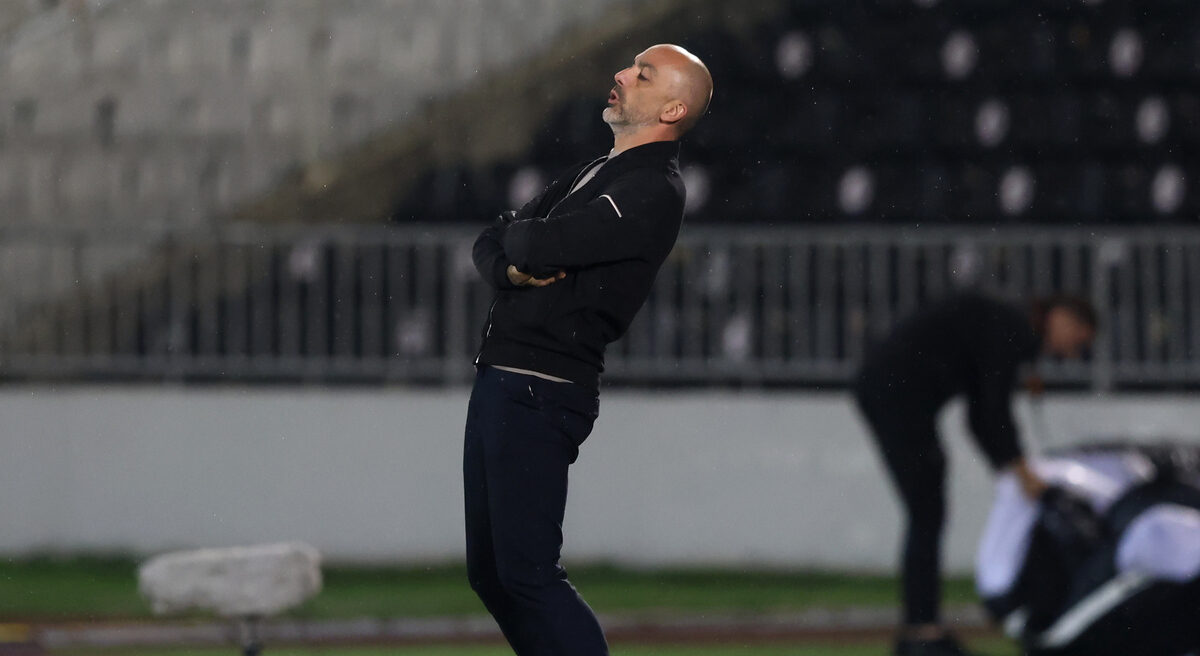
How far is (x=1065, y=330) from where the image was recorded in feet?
23.4

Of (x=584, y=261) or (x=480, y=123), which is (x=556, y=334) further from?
(x=480, y=123)

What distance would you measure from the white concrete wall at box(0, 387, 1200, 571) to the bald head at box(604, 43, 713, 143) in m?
5.71

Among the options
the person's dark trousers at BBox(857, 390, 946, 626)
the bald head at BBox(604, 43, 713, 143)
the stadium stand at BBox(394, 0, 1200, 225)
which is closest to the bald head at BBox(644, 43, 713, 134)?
the bald head at BBox(604, 43, 713, 143)

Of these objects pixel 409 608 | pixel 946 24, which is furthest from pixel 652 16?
pixel 409 608

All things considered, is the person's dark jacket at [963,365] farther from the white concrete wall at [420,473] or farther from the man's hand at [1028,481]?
the white concrete wall at [420,473]

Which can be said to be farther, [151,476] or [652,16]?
[652,16]

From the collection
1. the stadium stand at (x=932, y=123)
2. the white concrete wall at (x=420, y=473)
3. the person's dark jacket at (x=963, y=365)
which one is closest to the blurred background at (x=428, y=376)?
the white concrete wall at (x=420, y=473)

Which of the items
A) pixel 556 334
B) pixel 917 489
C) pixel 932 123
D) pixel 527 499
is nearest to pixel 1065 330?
pixel 917 489

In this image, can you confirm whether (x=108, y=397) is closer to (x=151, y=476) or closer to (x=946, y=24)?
(x=151, y=476)

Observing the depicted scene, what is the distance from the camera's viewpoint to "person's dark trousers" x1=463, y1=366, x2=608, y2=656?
12.7 ft

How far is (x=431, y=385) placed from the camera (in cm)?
1005

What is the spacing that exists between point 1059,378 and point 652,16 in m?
3.74

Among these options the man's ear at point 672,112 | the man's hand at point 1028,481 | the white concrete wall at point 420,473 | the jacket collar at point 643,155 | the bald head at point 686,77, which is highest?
the bald head at point 686,77

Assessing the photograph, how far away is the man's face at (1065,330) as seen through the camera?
7.12 metres
